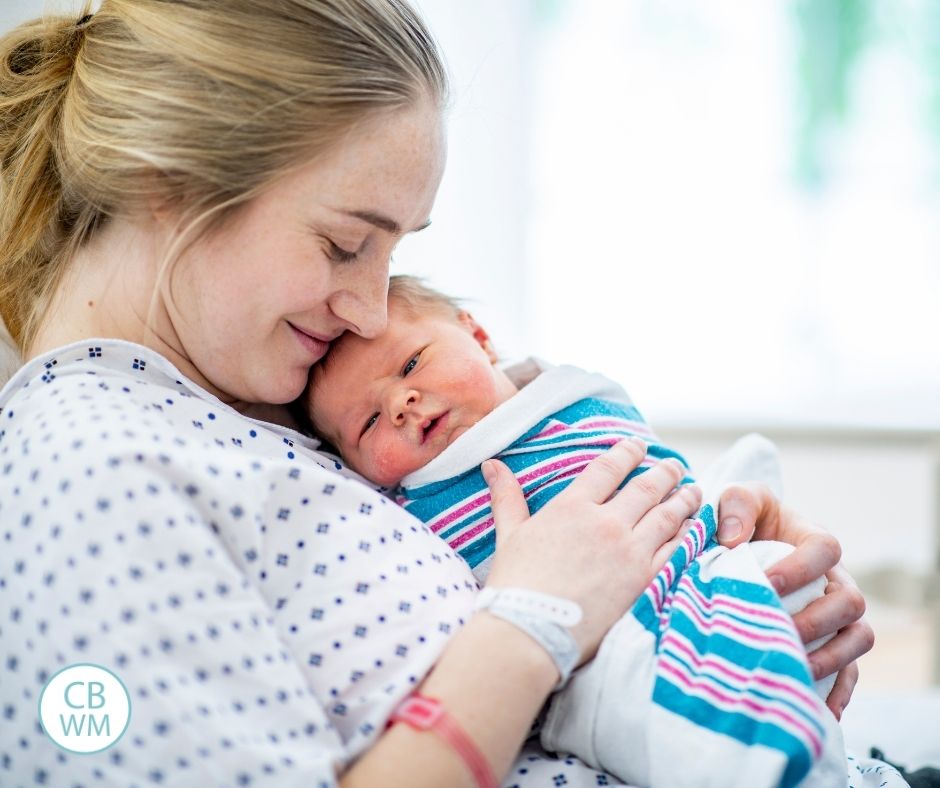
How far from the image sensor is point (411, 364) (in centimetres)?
133

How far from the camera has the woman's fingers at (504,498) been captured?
113 cm

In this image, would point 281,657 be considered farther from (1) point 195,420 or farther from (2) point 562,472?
(2) point 562,472

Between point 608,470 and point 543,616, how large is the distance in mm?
268

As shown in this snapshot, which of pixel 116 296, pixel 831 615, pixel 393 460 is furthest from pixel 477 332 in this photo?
pixel 831 615

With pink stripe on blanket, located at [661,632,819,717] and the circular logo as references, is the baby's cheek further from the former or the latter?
the circular logo

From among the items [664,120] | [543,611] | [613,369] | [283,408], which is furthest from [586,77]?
[543,611]

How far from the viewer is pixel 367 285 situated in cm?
119

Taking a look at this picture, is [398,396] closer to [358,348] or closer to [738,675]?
[358,348]

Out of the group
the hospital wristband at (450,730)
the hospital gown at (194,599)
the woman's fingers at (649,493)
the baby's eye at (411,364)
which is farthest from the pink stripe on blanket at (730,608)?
the baby's eye at (411,364)

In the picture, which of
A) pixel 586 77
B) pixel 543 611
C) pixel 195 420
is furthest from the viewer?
pixel 586 77

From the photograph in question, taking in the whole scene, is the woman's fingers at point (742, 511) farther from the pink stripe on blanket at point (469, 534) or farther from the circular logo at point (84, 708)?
the circular logo at point (84, 708)

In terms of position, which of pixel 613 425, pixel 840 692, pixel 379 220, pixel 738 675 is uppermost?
pixel 379 220

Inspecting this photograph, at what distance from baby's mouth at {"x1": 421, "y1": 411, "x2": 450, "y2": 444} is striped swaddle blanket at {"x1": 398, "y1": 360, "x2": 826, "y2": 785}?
5cm

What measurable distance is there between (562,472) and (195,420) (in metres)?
0.47
